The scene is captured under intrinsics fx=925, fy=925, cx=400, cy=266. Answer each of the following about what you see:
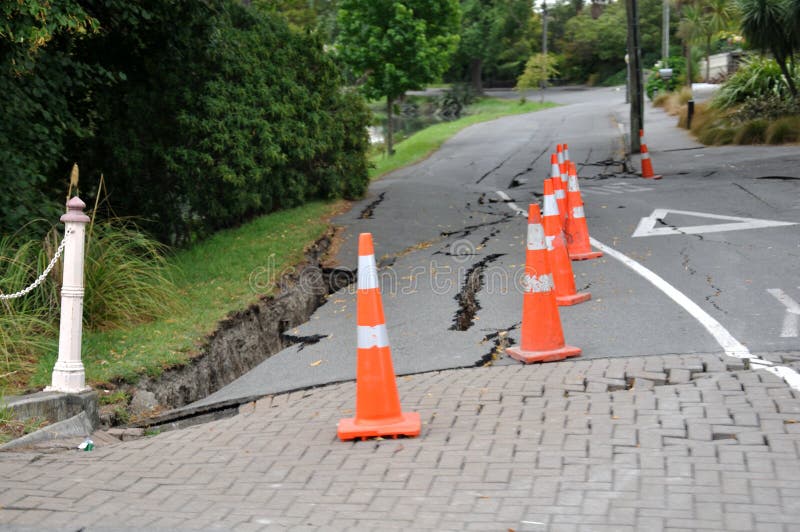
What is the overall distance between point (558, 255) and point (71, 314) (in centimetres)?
415

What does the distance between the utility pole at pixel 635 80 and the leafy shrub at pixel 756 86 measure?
3.70 metres

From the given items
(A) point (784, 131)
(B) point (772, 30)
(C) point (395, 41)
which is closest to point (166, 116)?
(A) point (784, 131)

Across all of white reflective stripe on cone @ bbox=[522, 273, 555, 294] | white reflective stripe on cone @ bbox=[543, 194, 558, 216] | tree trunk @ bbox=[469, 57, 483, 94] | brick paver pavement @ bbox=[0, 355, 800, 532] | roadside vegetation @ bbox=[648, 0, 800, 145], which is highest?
tree trunk @ bbox=[469, 57, 483, 94]

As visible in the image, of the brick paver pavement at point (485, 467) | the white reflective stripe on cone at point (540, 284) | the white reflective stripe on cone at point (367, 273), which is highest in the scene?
the white reflective stripe on cone at point (367, 273)

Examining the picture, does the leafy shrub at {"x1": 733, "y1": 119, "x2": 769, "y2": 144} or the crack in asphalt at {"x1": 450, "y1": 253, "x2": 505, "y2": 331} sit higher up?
the leafy shrub at {"x1": 733, "y1": 119, "x2": 769, "y2": 144}

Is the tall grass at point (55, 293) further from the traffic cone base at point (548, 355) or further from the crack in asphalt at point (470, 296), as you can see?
the traffic cone base at point (548, 355)

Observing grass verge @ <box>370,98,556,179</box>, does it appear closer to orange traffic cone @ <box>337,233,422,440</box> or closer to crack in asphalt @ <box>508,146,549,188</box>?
crack in asphalt @ <box>508,146,549,188</box>

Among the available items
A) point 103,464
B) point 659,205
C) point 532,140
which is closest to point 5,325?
point 103,464

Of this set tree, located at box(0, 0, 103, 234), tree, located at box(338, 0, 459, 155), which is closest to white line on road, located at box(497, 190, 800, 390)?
tree, located at box(0, 0, 103, 234)

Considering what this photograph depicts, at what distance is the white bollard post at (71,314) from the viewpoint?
6.55 m

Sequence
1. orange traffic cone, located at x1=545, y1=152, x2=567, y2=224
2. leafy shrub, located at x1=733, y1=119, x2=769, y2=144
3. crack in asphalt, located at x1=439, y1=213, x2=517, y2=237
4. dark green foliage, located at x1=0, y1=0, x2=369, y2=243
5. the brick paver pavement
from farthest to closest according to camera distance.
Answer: leafy shrub, located at x1=733, y1=119, x2=769, y2=144 → crack in asphalt, located at x1=439, y1=213, x2=517, y2=237 → dark green foliage, located at x1=0, y1=0, x2=369, y2=243 → orange traffic cone, located at x1=545, y1=152, x2=567, y2=224 → the brick paver pavement

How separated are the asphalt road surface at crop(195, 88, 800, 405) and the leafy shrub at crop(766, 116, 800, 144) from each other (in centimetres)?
77

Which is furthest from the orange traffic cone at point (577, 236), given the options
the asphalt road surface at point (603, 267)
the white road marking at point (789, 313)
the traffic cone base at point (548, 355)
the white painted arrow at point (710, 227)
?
the traffic cone base at point (548, 355)

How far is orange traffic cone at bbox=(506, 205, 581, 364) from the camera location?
22.6ft
